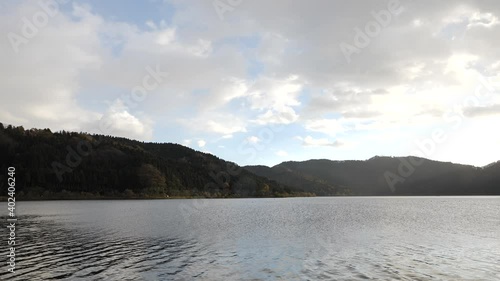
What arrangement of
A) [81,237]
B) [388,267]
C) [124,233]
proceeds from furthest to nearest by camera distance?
[124,233] < [81,237] < [388,267]

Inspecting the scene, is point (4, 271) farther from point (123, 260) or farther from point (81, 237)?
point (81, 237)

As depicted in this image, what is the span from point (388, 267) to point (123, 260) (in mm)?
32624

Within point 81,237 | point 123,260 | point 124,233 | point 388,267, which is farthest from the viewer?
point 124,233

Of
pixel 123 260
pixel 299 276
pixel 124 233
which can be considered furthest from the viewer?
pixel 124 233

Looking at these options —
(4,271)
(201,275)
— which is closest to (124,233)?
(4,271)

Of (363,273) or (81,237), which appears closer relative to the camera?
(363,273)

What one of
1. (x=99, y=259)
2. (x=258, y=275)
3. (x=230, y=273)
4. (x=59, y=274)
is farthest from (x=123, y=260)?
(x=258, y=275)

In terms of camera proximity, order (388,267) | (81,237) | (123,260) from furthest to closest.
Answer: (81,237) → (123,260) → (388,267)

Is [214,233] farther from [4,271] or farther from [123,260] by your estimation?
[4,271]

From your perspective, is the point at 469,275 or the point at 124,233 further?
the point at 124,233

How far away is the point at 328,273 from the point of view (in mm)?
38469

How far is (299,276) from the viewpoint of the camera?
3725 cm

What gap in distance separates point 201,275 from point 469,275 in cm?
2877

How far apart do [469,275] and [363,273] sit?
36.8ft
